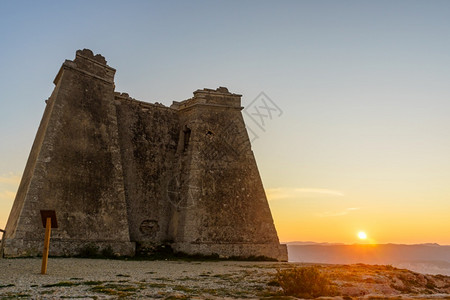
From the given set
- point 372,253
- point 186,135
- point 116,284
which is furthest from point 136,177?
point 372,253

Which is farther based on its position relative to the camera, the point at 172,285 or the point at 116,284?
the point at 172,285

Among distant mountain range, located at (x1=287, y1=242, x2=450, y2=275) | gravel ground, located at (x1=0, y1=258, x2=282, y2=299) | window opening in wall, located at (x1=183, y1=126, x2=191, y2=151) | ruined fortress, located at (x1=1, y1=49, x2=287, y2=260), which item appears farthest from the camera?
distant mountain range, located at (x1=287, y1=242, x2=450, y2=275)

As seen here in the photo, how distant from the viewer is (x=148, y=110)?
810 inches

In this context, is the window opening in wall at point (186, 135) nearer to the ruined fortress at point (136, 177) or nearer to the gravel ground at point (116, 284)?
the ruined fortress at point (136, 177)

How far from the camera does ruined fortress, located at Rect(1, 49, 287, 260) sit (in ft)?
48.9

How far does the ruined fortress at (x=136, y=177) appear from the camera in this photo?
14906 millimetres

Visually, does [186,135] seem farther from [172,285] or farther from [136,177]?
[172,285]

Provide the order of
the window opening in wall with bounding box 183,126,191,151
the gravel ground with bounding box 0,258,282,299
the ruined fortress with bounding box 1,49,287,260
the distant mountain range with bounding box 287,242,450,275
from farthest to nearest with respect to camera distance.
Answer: the distant mountain range with bounding box 287,242,450,275 < the window opening in wall with bounding box 183,126,191,151 < the ruined fortress with bounding box 1,49,287,260 < the gravel ground with bounding box 0,258,282,299

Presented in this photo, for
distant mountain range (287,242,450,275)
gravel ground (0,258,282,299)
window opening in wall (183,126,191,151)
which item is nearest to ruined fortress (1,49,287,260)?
window opening in wall (183,126,191,151)

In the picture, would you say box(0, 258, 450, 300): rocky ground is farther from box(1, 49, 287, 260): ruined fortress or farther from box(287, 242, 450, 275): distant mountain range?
box(287, 242, 450, 275): distant mountain range

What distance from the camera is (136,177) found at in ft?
61.7

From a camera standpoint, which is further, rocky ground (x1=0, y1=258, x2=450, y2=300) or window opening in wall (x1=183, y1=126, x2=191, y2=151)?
window opening in wall (x1=183, y1=126, x2=191, y2=151)

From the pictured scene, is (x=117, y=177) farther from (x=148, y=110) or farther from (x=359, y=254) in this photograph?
(x=359, y=254)

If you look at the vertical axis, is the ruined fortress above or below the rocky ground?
above
